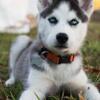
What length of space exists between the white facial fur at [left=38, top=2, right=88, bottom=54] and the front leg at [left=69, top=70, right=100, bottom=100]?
325mm

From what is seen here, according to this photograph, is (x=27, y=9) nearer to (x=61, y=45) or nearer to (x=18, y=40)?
(x=18, y=40)

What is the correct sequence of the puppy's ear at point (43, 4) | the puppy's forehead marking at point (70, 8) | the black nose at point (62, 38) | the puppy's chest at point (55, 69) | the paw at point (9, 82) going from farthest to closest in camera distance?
the paw at point (9, 82)
the puppy's ear at point (43, 4)
the puppy's chest at point (55, 69)
the puppy's forehead marking at point (70, 8)
the black nose at point (62, 38)

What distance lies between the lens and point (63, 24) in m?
4.49

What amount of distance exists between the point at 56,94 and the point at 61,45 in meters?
0.66

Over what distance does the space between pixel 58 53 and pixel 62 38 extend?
41cm

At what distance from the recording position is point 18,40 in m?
6.24

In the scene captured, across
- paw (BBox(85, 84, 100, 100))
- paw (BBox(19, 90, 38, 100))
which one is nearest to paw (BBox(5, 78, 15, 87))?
paw (BBox(19, 90, 38, 100))

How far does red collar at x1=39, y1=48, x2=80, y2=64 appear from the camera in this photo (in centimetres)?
Result: 474

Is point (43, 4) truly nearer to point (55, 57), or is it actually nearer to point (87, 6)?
point (87, 6)

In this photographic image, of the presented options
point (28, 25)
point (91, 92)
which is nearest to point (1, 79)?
point (91, 92)

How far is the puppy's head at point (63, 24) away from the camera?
443 cm

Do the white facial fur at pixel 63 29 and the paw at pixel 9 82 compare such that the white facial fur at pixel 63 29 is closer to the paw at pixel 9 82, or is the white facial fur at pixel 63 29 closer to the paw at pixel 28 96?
the paw at pixel 28 96

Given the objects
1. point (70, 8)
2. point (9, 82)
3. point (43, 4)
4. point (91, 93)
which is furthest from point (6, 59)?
point (70, 8)

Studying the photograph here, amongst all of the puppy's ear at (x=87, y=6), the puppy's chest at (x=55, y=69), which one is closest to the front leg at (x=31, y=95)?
the puppy's chest at (x=55, y=69)
